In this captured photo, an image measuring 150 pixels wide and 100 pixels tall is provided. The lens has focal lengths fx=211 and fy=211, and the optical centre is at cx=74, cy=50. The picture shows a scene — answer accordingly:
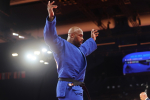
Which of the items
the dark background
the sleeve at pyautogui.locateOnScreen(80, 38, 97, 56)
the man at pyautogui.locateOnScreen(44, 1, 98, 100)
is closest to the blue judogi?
the man at pyautogui.locateOnScreen(44, 1, 98, 100)

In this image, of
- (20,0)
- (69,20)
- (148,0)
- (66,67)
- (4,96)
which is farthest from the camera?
(4,96)

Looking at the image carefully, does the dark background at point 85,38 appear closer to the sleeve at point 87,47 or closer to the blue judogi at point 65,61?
the sleeve at point 87,47

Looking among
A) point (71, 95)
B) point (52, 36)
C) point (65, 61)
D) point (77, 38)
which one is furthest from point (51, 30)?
point (71, 95)

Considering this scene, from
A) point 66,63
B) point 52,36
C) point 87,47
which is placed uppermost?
point 52,36

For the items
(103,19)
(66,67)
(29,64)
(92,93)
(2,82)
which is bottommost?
(92,93)

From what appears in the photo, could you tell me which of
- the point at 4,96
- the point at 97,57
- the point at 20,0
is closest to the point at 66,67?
the point at 20,0

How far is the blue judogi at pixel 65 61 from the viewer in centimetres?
171

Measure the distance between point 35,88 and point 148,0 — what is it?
6.14 meters

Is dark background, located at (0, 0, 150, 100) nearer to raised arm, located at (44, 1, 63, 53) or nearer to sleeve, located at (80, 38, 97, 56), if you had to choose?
sleeve, located at (80, 38, 97, 56)

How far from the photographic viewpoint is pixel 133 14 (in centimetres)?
702

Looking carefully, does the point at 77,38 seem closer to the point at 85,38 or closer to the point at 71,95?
the point at 71,95

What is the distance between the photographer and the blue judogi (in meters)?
1.71

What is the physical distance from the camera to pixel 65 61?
1.81m

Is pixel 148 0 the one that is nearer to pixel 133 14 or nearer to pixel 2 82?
pixel 133 14
